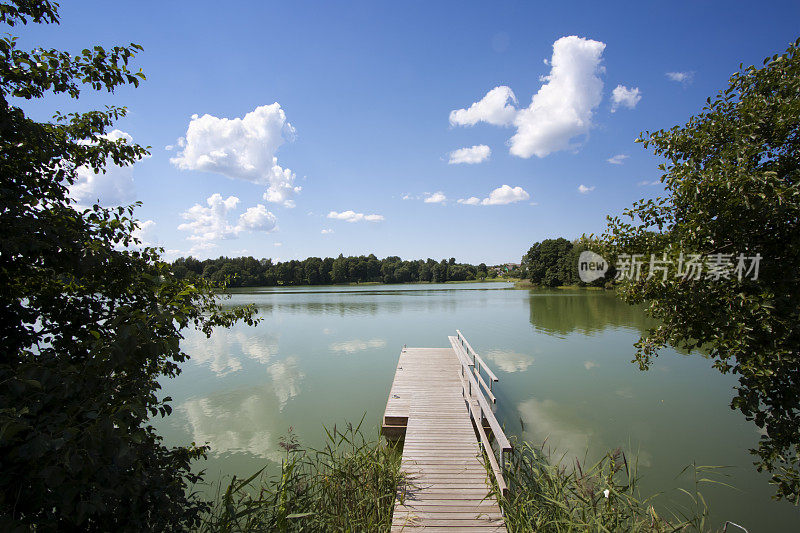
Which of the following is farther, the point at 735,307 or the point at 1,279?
the point at 735,307

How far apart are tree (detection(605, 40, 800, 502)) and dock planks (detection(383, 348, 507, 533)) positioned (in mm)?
2780

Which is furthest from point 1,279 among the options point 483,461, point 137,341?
point 483,461

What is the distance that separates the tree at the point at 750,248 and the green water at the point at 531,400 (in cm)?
247

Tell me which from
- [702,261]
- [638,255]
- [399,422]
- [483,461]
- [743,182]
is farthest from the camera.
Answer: [399,422]

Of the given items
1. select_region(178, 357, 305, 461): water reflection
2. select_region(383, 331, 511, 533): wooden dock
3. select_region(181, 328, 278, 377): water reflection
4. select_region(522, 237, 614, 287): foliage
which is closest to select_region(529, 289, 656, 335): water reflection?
select_region(383, 331, 511, 533): wooden dock

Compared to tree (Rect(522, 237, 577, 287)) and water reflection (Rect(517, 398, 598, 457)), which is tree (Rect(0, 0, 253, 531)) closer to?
water reflection (Rect(517, 398, 598, 457))

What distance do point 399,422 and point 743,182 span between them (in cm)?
648

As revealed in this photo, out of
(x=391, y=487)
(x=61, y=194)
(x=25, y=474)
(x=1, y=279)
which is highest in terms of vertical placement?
(x=61, y=194)

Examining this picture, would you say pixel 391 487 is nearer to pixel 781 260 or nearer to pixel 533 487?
pixel 533 487

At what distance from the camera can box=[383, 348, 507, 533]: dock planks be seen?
409 cm

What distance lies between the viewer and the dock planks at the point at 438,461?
4086mm

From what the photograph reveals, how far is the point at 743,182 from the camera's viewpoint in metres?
3.03

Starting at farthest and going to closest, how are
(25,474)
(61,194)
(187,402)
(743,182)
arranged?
(187,402) → (743,182) → (61,194) → (25,474)

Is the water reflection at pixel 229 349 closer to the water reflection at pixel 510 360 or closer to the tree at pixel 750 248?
the water reflection at pixel 510 360
